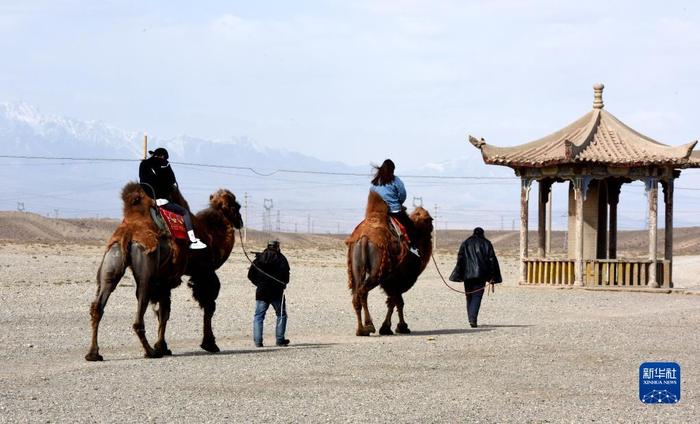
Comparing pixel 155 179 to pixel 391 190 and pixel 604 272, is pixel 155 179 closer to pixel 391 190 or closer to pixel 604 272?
pixel 391 190

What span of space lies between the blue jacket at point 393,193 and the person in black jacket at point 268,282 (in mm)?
2403

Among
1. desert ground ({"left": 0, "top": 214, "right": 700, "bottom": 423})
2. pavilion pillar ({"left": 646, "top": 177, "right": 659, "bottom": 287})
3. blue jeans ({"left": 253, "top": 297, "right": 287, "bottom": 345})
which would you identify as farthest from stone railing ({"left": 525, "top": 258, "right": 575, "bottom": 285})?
blue jeans ({"left": 253, "top": 297, "right": 287, "bottom": 345})

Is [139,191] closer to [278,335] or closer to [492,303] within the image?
[278,335]

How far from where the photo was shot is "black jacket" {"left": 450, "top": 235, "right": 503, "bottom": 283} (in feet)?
68.0

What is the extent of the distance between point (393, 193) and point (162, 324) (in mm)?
4835

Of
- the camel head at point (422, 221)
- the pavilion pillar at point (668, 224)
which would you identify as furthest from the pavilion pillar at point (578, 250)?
the camel head at point (422, 221)

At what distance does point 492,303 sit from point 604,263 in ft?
20.4

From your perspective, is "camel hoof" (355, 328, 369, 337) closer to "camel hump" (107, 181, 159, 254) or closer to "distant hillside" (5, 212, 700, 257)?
"camel hump" (107, 181, 159, 254)

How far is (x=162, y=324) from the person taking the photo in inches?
628

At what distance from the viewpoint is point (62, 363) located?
49.9 ft

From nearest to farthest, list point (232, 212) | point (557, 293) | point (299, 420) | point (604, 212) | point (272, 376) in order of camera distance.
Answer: point (299, 420), point (272, 376), point (232, 212), point (557, 293), point (604, 212)

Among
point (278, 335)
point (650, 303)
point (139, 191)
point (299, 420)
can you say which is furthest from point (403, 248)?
point (650, 303)

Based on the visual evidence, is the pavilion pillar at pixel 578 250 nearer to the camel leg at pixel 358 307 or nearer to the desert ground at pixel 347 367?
the desert ground at pixel 347 367

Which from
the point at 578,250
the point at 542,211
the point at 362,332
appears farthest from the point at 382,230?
the point at 542,211
